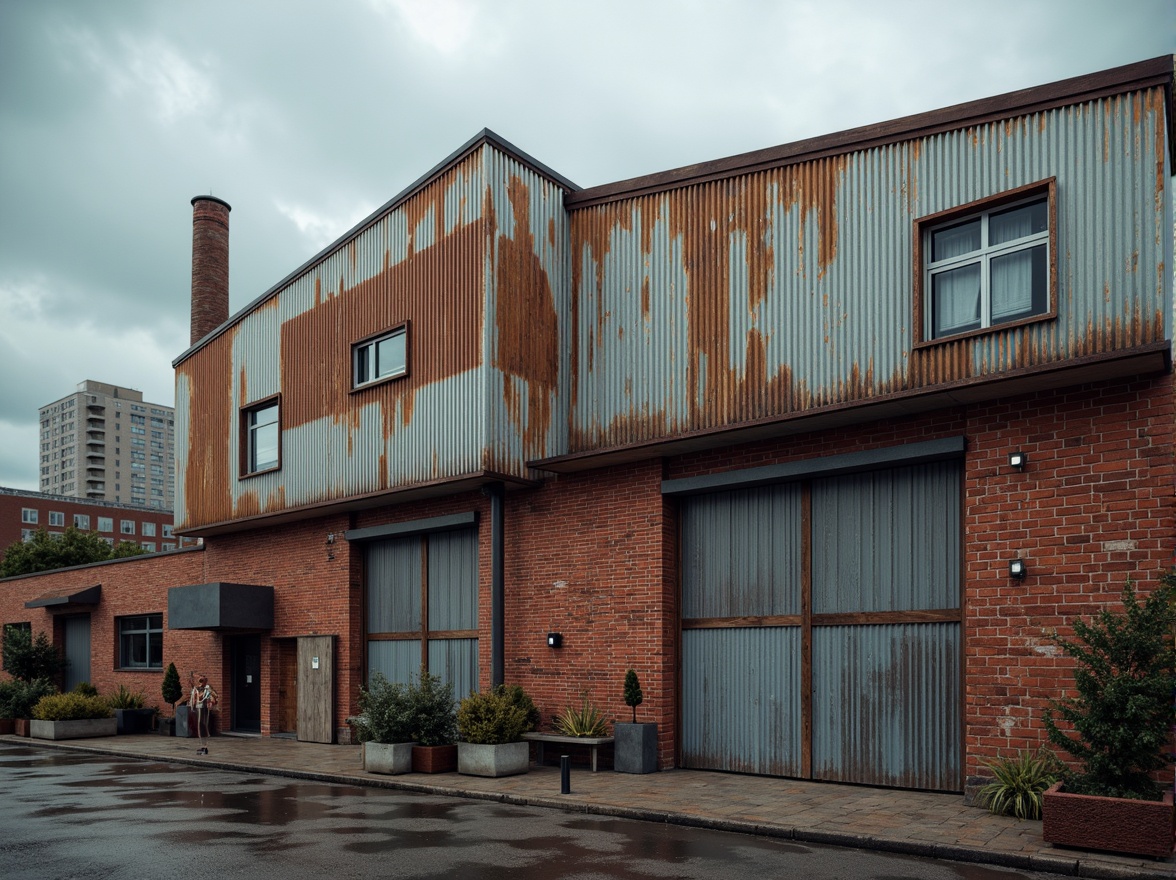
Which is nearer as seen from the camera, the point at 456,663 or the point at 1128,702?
the point at 1128,702

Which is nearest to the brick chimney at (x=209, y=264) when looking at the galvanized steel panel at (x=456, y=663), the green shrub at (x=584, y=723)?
the galvanized steel panel at (x=456, y=663)

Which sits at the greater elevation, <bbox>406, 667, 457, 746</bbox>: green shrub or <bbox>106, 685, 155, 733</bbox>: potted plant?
<bbox>406, 667, 457, 746</bbox>: green shrub

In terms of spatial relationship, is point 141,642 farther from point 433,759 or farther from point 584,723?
point 584,723

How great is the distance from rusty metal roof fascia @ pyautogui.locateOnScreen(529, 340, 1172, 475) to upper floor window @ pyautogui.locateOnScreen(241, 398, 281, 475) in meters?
7.82

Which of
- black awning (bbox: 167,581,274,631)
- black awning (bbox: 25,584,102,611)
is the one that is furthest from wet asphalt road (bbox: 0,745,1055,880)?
black awning (bbox: 25,584,102,611)

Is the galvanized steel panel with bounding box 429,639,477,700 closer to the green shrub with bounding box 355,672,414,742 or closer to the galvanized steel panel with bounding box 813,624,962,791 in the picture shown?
the green shrub with bounding box 355,672,414,742

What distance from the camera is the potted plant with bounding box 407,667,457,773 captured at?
15.4m

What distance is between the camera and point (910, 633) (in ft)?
42.6

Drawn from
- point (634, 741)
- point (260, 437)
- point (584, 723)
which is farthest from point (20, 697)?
point (634, 741)

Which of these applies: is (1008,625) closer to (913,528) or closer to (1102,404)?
(913,528)

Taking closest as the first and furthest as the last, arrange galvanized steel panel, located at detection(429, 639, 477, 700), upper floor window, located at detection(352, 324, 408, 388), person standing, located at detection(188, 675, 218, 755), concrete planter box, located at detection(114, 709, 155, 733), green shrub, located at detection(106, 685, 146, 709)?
galvanized steel panel, located at detection(429, 639, 477, 700)
upper floor window, located at detection(352, 324, 408, 388)
person standing, located at detection(188, 675, 218, 755)
concrete planter box, located at detection(114, 709, 155, 733)
green shrub, located at detection(106, 685, 146, 709)

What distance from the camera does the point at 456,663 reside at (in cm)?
1841

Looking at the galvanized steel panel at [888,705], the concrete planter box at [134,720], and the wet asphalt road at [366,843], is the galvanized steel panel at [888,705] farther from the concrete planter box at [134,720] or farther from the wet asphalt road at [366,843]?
the concrete planter box at [134,720]

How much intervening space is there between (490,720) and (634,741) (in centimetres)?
217
